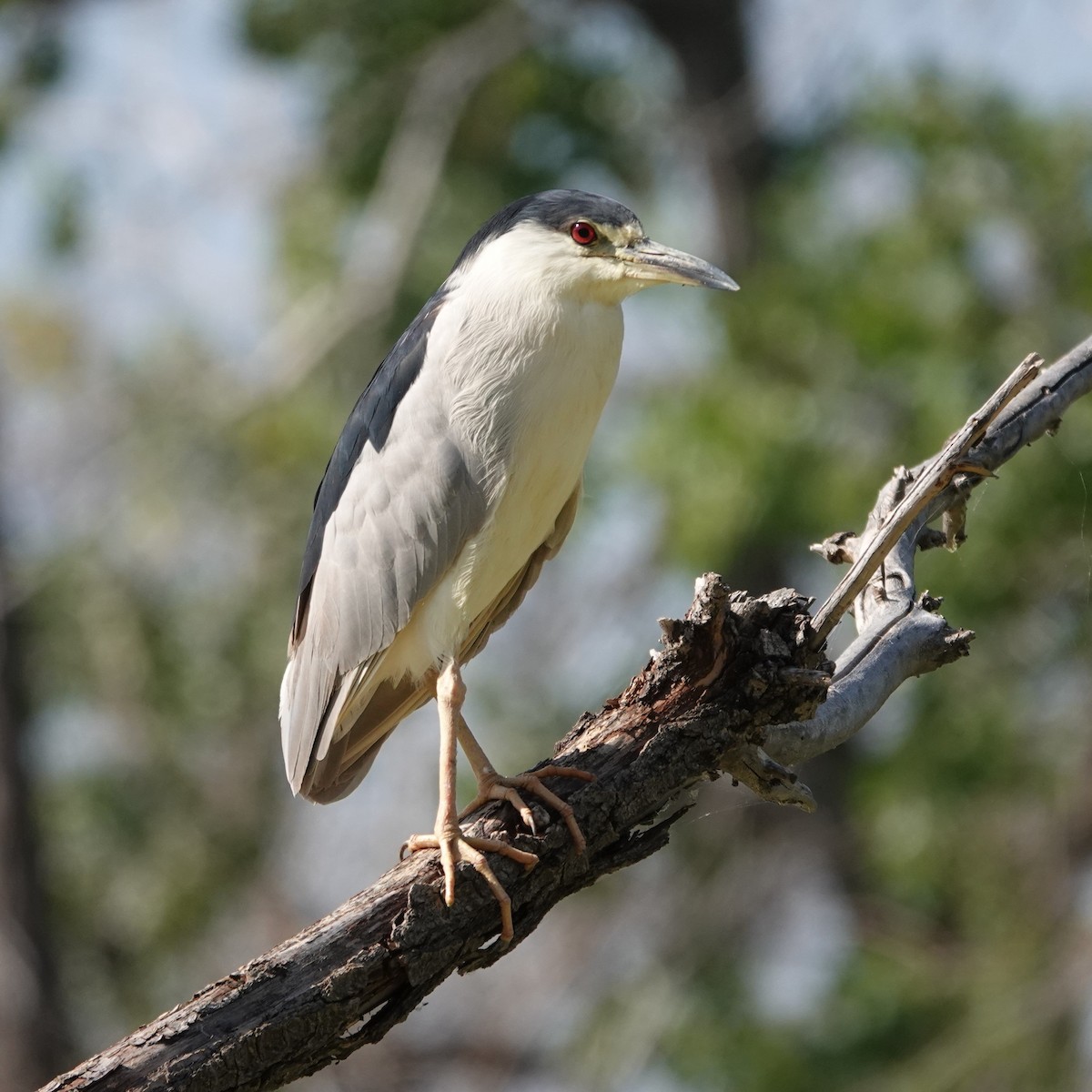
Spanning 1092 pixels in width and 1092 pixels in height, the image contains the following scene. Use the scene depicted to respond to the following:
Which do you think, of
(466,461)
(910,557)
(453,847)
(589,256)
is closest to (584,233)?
(589,256)

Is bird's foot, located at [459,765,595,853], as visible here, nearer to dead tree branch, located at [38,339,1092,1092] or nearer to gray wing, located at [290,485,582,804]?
dead tree branch, located at [38,339,1092,1092]

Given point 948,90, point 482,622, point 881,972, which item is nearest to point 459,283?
point 482,622

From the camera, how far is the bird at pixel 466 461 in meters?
3.36

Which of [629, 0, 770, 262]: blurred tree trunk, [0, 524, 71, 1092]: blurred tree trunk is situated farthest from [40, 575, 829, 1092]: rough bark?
[629, 0, 770, 262]: blurred tree trunk

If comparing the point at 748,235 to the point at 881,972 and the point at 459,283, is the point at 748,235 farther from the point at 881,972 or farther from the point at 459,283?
the point at 459,283

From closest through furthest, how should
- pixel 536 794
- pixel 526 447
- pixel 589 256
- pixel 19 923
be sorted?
pixel 536 794, pixel 526 447, pixel 589 256, pixel 19 923

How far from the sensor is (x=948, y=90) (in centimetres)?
692

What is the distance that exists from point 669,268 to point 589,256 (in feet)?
0.63

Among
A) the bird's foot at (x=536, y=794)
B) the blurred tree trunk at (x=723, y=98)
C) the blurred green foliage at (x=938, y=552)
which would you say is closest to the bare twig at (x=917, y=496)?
the bird's foot at (x=536, y=794)

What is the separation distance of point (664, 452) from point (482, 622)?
3.02m

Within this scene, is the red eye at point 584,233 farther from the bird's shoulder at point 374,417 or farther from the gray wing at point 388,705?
the gray wing at point 388,705

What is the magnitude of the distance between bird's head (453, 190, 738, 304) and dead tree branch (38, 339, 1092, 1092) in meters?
0.75

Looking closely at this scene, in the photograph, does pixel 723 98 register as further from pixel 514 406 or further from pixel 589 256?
pixel 514 406

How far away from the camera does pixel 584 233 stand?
346 centimetres
